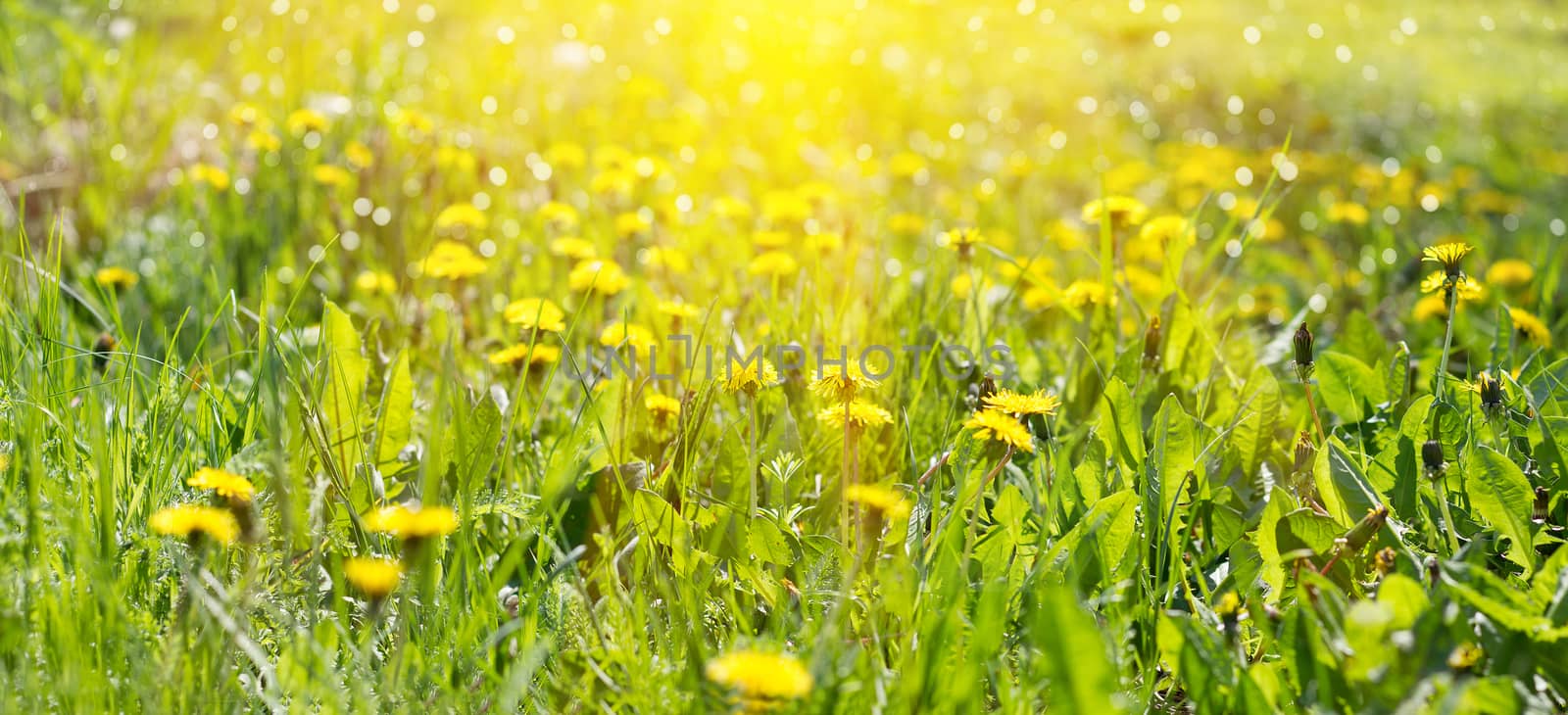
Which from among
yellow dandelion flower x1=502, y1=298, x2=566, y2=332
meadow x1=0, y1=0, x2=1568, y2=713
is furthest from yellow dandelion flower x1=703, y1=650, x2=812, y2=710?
yellow dandelion flower x1=502, y1=298, x2=566, y2=332

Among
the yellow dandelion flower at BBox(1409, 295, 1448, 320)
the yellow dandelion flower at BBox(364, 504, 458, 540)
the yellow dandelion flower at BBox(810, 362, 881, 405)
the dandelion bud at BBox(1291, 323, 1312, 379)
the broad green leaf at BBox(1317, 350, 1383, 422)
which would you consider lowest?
the yellow dandelion flower at BBox(1409, 295, 1448, 320)

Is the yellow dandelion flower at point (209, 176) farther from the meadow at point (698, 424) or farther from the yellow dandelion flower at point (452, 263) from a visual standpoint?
the yellow dandelion flower at point (452, 263)

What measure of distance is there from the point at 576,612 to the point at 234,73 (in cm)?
329

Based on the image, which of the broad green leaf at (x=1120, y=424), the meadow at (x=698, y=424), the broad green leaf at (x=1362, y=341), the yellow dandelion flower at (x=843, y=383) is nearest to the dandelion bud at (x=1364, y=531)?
the meadow at (x=698, y=424)

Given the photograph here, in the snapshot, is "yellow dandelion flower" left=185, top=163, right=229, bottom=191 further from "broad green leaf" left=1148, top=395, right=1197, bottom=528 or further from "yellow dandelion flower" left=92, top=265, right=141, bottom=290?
"broad green leaf" left=1148, top=395, right=1197, bottom=528

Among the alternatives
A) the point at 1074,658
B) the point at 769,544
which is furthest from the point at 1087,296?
the point at 1074,658

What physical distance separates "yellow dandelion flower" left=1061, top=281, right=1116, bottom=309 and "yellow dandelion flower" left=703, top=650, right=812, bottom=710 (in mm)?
1186

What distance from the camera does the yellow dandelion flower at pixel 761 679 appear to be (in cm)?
91

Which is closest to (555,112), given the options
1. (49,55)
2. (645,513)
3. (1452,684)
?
(49,55)

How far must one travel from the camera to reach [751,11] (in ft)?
15.9

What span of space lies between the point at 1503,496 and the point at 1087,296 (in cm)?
79

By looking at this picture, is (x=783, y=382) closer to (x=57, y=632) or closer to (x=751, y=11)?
(x=57, y=632)

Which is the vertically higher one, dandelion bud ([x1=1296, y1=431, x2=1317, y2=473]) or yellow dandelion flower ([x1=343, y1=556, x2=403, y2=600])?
yellow dandelion flower ([x1=343, y1=556, x2=403, y2=600])

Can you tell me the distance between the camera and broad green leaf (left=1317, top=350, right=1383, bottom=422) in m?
1.74
